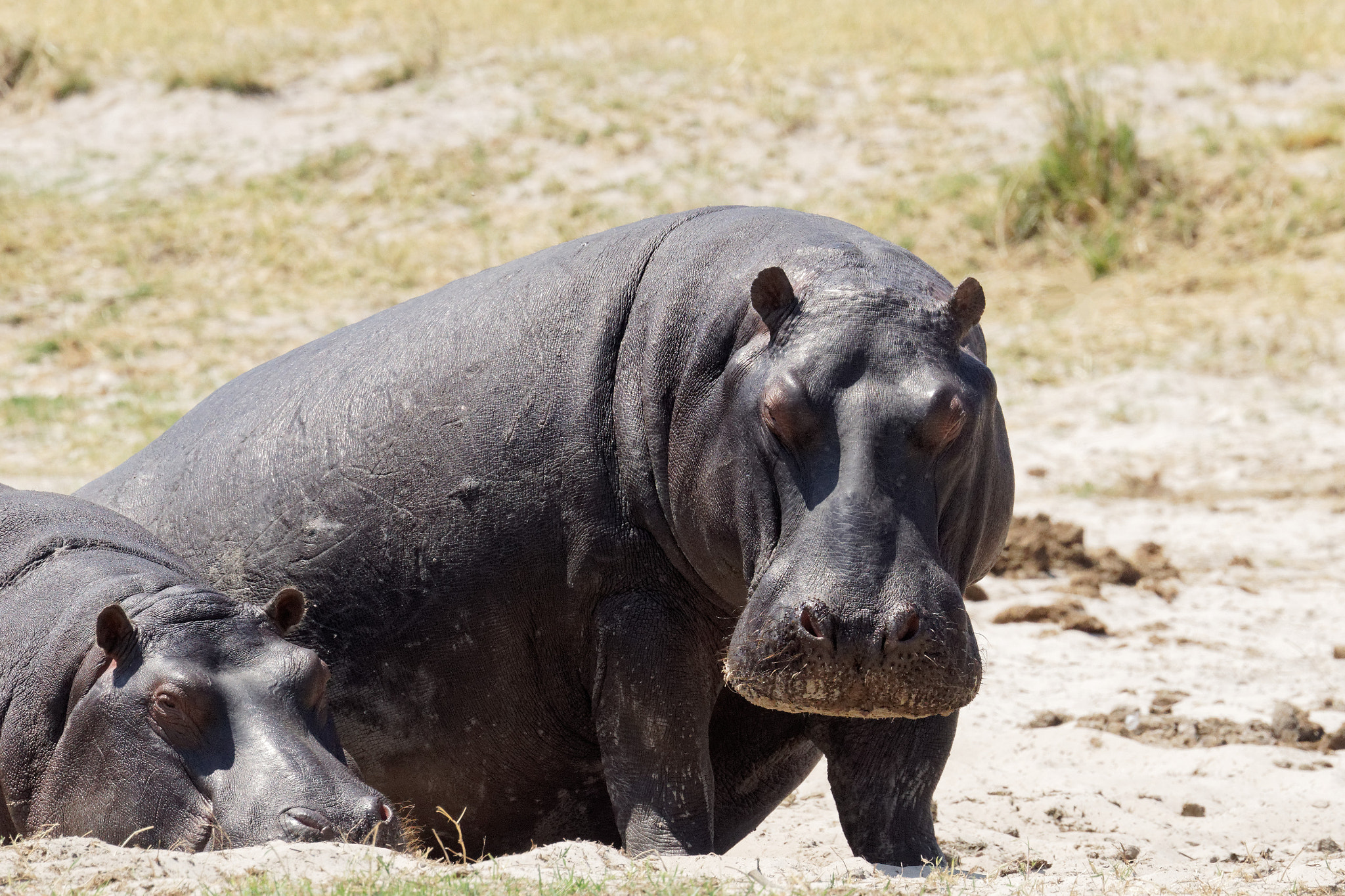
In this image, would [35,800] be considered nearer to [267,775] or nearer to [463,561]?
[267,775]

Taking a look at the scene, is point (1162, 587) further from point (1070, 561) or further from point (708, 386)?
point (708, 386)

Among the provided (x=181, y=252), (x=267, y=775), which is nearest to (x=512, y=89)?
(x=181, y=252)

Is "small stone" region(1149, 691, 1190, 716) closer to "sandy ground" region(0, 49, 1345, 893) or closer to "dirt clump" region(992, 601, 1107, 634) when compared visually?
"sandy ground" region(0, 49, 1345, 893)

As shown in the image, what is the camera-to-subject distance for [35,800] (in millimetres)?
4430

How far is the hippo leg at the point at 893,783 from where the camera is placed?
4.43 metres

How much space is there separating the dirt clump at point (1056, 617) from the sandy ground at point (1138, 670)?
2.1 inches

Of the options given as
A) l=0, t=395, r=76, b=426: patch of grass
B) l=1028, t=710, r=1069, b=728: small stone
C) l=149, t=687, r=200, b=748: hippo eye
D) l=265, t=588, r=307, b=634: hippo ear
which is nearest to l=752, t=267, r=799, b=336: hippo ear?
l=265, t=588, r=307, b=634: hippo ear

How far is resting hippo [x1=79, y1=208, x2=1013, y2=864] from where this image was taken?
12.4ft

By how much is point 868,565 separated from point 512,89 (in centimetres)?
1421

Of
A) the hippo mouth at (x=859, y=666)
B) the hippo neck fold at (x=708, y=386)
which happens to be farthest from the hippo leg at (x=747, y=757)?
the hippo mouth at (x=859, y=666)

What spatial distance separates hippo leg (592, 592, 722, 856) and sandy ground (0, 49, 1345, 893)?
0.25 meters

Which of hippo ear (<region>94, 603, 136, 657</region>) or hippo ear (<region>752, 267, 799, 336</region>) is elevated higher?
hippo ear (<region>752, 267, 799, 336</region>)

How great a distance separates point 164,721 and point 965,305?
2.24m

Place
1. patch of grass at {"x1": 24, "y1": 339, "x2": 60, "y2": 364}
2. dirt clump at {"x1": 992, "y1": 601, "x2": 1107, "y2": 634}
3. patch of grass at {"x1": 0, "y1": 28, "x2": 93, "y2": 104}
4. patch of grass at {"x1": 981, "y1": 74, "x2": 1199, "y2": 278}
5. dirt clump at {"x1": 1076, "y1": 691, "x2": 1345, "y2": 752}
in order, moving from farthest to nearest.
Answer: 1. patch of grass at {"x1": 0, "y1": 28, "x2": 93, "y2": 104}
2. patch of grass at {"x1": 981, "y1": 74, "x2": 1199, "y2": 278}
3. patch of grass at {"x1": 24, "y1": 339, "x2": 60, "y2": 364}
4. dirt clump at {"x1": 992, "y1": 601, "x2": 1107, "y2": 634}
5. dirt clump at {"x1": 1076, "y1": 691, "x2": 1345, "y2": 752}
